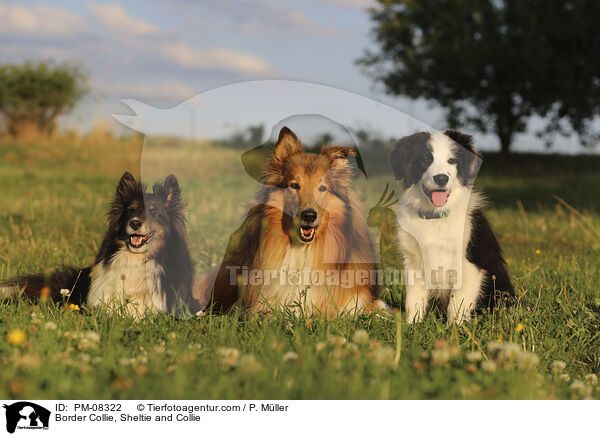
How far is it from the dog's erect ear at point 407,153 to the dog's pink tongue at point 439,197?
0.70ft

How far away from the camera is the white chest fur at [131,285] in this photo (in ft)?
13.3

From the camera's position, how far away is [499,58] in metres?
20.4

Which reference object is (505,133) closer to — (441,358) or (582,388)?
(582,388)

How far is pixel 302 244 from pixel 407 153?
1.04m

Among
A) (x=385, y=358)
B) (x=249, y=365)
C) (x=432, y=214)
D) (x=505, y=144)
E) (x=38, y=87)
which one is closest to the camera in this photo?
(x=249, y=365)

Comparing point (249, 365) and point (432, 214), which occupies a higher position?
point (432, 214)

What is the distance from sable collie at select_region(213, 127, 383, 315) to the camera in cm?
364

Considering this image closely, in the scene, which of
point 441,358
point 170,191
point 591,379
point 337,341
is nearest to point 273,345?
point 337,341

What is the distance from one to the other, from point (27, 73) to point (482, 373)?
32.3 meters

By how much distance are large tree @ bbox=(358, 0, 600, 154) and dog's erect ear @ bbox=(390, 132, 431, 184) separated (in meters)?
17.8

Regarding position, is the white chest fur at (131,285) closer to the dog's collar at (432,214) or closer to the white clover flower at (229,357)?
the white clover flower at (229,357)

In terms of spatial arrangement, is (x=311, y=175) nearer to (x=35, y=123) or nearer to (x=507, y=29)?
(x=507, y=29)

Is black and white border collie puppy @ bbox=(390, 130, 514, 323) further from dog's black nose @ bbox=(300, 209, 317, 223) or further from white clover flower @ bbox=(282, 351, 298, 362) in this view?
white clover flower @ bbox=(282, 351, 298, 362)

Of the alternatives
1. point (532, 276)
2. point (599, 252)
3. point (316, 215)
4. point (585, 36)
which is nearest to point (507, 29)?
point (585, 36)
